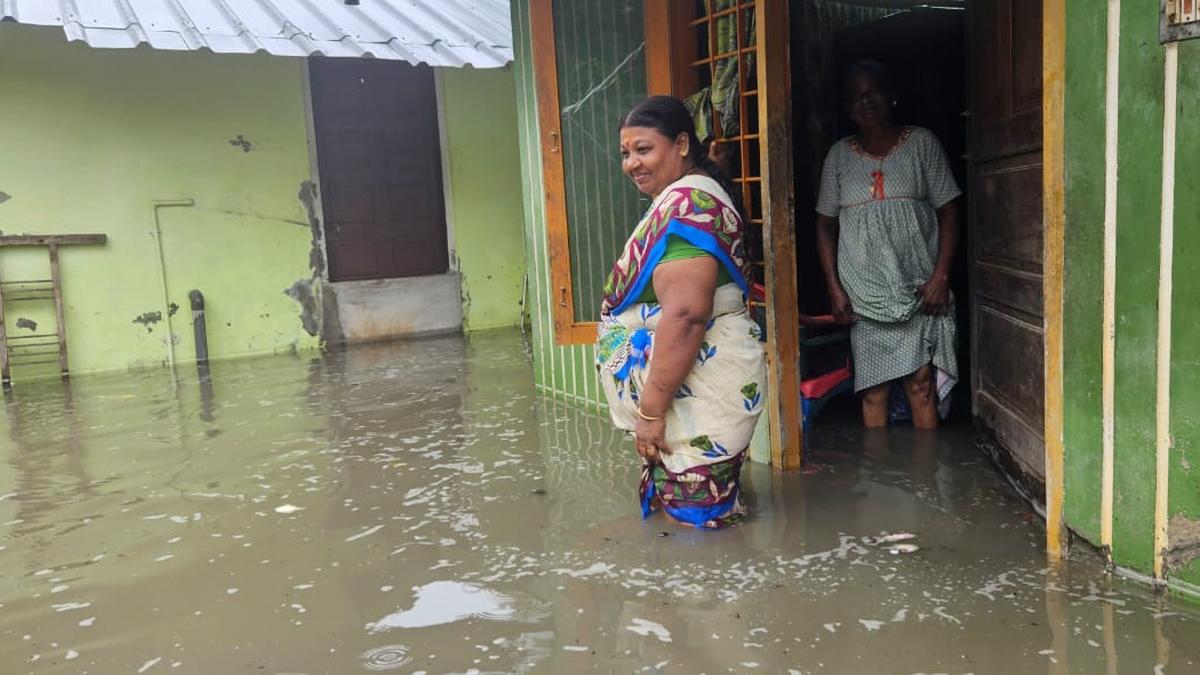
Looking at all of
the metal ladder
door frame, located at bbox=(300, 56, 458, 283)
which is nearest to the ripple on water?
the metal ladder

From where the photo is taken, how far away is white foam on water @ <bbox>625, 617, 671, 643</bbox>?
2371 mm

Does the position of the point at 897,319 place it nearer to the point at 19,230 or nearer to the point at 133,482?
the point at 133,482

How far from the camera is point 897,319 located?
13.0ft

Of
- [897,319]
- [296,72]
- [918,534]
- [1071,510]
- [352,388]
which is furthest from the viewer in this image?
[296,72]

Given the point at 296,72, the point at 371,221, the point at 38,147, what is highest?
the point at 296,72

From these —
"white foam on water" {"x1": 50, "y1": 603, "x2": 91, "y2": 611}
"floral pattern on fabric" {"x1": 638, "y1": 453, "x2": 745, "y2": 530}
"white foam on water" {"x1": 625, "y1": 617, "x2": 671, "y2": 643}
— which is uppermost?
"floral pattern on fabric" {"x1": 638, "y1": 453, "x2": 745, "y2": 530}

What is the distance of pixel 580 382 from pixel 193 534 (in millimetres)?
2307

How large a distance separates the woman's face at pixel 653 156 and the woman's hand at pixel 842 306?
1.48 m

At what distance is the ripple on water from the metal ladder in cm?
611

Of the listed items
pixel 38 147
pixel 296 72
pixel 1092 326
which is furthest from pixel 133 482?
pixel 296 72

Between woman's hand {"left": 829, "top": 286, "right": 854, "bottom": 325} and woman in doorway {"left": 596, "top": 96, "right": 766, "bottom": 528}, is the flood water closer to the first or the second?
woman in doorway {"left": 596, "top": 96, "right": 766, "bottom": 528}

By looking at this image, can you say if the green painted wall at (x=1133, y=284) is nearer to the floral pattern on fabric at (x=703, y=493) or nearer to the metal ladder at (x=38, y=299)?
the floral pattern on fabric at (x=703, y=493)

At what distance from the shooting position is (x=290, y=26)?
7.27 meters

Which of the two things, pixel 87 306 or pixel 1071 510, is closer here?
pixel 1071 510
